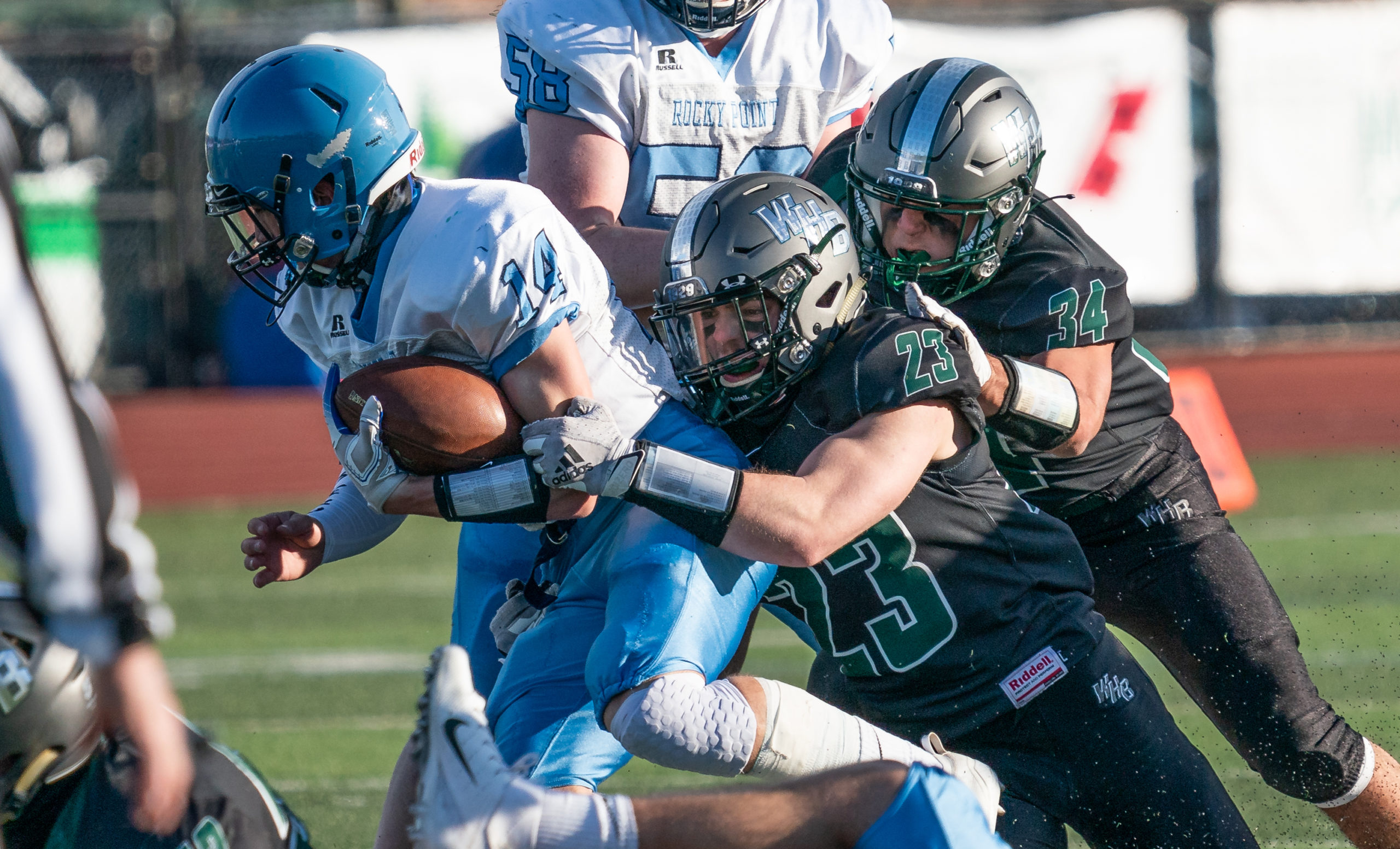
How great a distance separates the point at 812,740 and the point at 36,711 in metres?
1.30

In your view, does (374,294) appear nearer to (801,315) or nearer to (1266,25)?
(801,315)

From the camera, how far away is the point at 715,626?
297 centimetres

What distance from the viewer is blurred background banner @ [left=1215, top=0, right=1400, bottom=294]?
10930 millimetres

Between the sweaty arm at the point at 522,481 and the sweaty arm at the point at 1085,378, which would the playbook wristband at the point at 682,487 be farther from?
the sweaty arm at the point at 1085,378

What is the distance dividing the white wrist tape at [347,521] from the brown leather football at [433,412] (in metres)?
0.38

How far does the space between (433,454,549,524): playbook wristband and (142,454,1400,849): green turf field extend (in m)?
1.65

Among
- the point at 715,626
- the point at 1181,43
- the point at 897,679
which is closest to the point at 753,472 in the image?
the point at 715,626

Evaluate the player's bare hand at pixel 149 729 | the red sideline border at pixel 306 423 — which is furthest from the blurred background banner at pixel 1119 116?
the player's bare hand at pixel 149 729

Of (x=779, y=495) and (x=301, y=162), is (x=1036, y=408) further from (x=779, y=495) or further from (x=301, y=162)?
(x=301, y=162)

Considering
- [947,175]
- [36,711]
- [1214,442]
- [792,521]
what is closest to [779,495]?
[792,521]

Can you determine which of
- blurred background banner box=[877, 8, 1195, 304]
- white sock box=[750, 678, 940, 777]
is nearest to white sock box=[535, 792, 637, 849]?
white sock box=[750, 678, 940, 777]

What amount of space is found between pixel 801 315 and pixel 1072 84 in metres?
8.38

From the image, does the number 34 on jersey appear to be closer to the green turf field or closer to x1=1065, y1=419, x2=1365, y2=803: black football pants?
x1=1065, y1=419, x2=1365, y2=803: black football pants

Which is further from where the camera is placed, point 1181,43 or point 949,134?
point 1181,43
